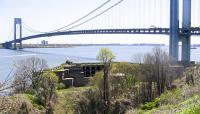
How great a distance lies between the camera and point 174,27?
124 feet

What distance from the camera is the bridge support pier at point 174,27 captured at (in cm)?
3703

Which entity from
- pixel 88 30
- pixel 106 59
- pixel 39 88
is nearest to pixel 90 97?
pixel 39 88

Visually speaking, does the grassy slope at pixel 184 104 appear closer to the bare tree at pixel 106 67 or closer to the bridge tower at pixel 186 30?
the bare tree at pixel 106 67

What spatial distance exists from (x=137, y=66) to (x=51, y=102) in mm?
7039

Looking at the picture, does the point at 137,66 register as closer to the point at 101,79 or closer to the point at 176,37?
the point at 101,79

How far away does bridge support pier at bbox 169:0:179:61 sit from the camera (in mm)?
37031

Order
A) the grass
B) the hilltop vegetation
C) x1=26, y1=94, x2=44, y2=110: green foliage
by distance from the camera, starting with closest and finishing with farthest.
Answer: x1=26, y1=94, x2=44, y2=110: green foliage
the hilltop vegetation
the grass

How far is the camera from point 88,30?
164 feet

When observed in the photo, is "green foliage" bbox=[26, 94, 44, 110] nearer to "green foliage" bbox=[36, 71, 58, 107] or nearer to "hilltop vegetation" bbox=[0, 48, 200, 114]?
"hilltop vegetation" bbox=[0, 48, 200, 114]

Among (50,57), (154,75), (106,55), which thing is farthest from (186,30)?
(50,57)

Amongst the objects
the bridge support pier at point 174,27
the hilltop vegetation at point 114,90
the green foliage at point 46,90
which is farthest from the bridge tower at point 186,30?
the green foliage at point 46,90

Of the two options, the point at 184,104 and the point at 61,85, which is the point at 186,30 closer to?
the point at 61,85

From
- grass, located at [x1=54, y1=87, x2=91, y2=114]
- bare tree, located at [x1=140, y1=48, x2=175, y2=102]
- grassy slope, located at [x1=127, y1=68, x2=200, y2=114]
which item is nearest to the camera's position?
grassy slope, located at [x1=127, y1=68, x2=200, y2=114]

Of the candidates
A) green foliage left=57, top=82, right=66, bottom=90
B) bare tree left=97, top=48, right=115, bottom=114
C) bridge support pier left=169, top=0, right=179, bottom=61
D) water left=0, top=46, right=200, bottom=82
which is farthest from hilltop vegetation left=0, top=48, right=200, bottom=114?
bridge support pier left=169, top=0, right=179, bottom=61
